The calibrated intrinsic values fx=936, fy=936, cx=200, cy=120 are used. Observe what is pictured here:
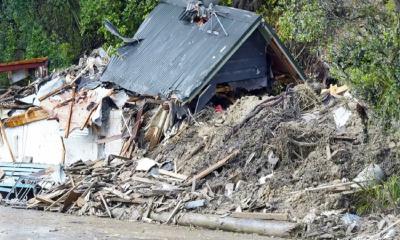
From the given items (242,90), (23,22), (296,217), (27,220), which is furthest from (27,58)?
(296,217)

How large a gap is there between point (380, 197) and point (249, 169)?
3.34 meters

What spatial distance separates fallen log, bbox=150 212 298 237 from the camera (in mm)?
16984

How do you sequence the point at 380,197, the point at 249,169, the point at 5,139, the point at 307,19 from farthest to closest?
the point at 5,139 < the point at 249,169 < the point at 307,19 < the point at 380,197

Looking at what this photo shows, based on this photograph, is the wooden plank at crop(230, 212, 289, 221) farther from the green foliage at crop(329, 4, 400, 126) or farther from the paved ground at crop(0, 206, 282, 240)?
the green foliage at crop(329, 4, 400, 126)

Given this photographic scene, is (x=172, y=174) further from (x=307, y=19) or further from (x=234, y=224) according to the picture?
(x=307, y=19)

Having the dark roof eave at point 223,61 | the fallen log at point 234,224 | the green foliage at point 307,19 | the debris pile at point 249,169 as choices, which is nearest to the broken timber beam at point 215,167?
the debris pile at point 249,169

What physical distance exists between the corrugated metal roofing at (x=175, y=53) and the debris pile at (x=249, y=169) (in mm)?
1037

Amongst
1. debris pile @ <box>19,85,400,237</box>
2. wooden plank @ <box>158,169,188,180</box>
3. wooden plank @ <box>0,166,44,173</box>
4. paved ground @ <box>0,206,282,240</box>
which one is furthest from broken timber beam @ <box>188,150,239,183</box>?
wooden plank @ <box>0,166,44,173</box>

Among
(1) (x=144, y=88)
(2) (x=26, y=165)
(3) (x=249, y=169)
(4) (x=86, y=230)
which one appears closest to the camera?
(4) (x=86, y=230)

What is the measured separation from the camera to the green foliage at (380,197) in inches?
667

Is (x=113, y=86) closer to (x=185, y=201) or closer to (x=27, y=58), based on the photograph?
(x=185, y=201)

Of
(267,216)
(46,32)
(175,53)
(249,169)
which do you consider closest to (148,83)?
(175,53)

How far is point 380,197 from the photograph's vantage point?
56.1ft

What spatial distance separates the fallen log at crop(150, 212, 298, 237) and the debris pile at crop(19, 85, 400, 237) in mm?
121
